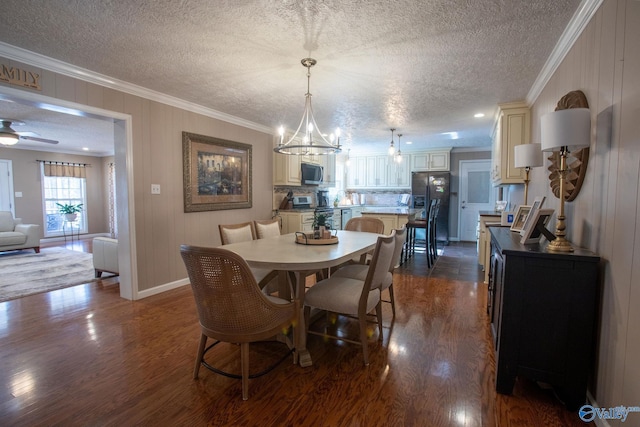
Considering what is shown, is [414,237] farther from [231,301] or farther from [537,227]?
[231,301]

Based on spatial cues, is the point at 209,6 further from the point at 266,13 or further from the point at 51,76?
the point at 51,76

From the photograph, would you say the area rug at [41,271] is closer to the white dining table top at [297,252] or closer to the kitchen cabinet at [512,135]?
the white dining table top at [297,252]

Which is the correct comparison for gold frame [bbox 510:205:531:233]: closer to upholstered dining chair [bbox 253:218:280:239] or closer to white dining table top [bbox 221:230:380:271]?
white dining table top [bbox 221:230:380:271]

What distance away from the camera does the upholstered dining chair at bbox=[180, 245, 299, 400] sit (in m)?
1.56

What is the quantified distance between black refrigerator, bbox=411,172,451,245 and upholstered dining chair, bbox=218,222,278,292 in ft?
16.6

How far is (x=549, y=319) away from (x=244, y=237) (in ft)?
8.08

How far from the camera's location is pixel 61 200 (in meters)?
7.52

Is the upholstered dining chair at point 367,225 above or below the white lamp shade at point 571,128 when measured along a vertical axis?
below

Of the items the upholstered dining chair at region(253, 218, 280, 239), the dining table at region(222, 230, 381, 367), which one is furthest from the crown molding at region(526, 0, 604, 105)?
the upholstered dining chair at region(253, 218, 280, 239)

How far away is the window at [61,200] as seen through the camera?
7254 mm

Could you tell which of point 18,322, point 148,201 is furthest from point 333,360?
point 18,322

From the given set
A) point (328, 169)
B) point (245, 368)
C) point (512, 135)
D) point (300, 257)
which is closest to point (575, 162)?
point (300, 257)

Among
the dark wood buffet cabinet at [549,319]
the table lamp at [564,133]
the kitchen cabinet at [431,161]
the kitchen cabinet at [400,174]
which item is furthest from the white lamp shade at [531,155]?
the kitchen cabinet at [400,174]

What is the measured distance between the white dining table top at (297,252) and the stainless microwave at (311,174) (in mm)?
2835
